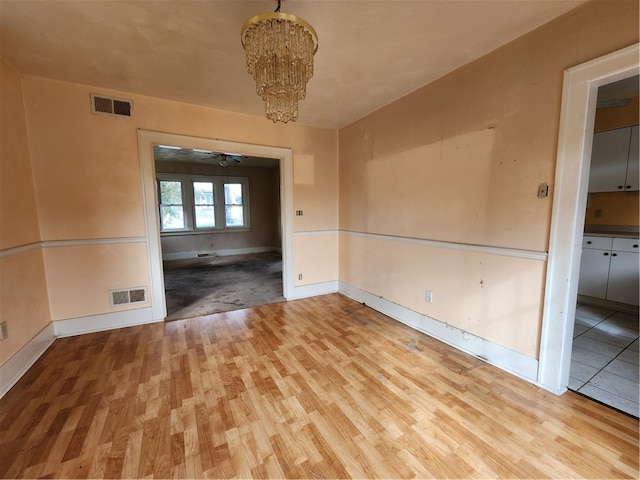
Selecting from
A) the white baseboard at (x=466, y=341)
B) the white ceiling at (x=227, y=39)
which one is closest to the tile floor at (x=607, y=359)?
the white baseboard at (x=466, y=341)

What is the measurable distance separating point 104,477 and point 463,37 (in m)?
3.34

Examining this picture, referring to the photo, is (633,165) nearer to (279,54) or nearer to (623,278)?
(623,278)

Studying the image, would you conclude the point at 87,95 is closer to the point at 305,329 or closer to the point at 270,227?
the point at 305,329

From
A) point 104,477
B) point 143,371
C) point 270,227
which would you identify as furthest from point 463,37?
point 270,227

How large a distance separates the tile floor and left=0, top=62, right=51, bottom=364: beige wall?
4.19m

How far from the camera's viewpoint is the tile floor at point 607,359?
1.75 m

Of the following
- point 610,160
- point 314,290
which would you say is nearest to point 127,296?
point 314,290

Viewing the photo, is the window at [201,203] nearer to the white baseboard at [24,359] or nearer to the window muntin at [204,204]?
the window muntin at [204,204]

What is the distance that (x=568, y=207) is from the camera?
1664 mm

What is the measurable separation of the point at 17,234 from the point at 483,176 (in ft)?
12.7

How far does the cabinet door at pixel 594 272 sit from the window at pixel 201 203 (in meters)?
7.23

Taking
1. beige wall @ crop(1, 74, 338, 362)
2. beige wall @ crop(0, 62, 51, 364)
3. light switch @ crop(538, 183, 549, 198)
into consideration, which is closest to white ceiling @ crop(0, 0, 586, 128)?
beige wall @ crop(1, 74, 338, 362)

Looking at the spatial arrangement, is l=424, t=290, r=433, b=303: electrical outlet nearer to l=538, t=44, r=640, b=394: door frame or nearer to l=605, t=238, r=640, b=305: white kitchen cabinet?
l=538, t=44, r=640, b=394: door frame

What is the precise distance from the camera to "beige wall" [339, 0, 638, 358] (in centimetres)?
173
